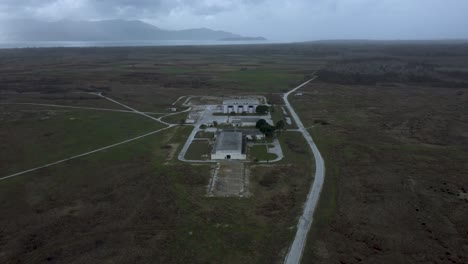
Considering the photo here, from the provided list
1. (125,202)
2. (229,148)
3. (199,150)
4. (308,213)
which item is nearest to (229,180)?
(229,148)

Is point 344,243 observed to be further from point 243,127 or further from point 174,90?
point 174,90

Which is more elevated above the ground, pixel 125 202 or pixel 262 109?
pixel 262 109

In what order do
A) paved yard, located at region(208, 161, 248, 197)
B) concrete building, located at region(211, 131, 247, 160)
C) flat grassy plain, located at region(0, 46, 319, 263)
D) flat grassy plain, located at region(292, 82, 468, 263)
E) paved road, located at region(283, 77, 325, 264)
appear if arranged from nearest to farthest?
paved road, located at region(283, 77, 325, 264)
flat grassy plain, located at region(0, 46, 319, 263)
flat grassy plain, located at region(292, 82, 468, 263)
paved yard, located at region(208, 161, 248, 197)
concrete building, located at region(211, 131, 247, 160)

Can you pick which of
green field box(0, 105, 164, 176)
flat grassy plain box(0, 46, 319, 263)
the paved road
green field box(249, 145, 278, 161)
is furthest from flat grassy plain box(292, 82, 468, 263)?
green field box(0, 105, 164, 176)

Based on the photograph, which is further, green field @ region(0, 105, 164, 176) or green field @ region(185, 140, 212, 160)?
green field @ region(0, 105, 164, 176)

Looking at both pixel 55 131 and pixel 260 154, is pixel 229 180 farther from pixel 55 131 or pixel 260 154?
pixel 55 131

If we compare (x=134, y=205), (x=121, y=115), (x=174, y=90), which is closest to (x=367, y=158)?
(x=134, y=205)

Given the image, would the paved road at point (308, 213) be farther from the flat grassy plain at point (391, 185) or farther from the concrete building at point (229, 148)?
the concrete building at point (229, 148)

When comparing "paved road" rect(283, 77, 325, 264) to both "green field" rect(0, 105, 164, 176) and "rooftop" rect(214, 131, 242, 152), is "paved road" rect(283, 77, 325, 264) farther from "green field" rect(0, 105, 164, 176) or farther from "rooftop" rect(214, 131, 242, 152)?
"green field" rect(0, 105, 164, 176)
